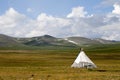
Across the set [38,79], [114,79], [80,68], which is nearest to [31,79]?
[38,79]

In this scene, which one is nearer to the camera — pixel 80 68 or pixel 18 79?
pixel 18 79

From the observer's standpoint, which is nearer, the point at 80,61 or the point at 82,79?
the point at 82,79

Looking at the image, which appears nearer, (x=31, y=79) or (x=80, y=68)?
(x=31, y=79)

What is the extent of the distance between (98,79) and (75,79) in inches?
132

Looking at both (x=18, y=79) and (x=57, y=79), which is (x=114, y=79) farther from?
(x=18, y=79)

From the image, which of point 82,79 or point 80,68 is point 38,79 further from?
point 80,68

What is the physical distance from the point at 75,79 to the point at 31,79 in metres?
6.50

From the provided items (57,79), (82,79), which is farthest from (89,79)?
(57,79)

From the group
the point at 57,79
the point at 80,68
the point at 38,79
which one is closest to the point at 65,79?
the point at 57,79

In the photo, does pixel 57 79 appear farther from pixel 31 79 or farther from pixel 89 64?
pixel 89 64

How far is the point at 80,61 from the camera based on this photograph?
71562 millimetres

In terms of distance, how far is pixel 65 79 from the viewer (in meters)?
45.6

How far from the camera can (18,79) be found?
150 feet

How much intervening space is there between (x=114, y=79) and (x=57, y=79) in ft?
27.4
